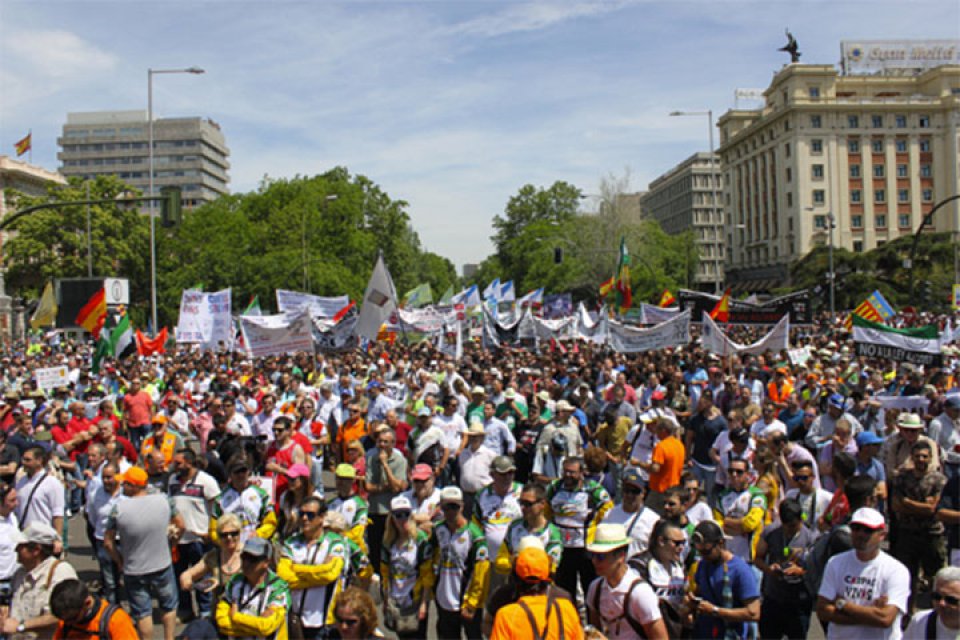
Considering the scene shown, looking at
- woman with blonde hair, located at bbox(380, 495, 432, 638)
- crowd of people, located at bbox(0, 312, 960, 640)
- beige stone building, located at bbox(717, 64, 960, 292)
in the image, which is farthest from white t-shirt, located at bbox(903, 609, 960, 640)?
beige stone building, located at bbox(717, 64, 960, 292)

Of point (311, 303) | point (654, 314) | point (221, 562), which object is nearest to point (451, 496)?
point (221, 562)

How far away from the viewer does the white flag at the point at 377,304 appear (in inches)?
655

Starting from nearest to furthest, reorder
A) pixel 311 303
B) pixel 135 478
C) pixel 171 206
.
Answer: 1. pixel 135 478
2. pixel 171 206
3. pixel 311 303

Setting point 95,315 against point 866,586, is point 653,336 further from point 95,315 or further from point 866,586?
point 866,586

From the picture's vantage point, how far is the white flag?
16641mm

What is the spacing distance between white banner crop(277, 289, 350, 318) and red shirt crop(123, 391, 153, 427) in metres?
6.34

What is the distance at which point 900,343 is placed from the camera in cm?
1302

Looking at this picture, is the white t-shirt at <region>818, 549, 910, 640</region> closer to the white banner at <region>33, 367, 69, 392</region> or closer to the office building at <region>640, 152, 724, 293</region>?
the white banner at <region>33, 367, 69, 392</region>

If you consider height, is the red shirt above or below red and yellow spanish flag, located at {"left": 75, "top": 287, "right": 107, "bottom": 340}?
below

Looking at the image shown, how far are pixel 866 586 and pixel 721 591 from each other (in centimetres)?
75

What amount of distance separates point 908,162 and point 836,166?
7.48m

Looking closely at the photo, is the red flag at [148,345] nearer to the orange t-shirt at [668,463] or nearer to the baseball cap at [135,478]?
the baseball cap at [135,478]

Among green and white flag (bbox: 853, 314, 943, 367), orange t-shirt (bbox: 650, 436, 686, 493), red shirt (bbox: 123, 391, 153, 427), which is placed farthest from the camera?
red shirt (bbox: 123, 391, 153, 427)

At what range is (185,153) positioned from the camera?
12988cm
